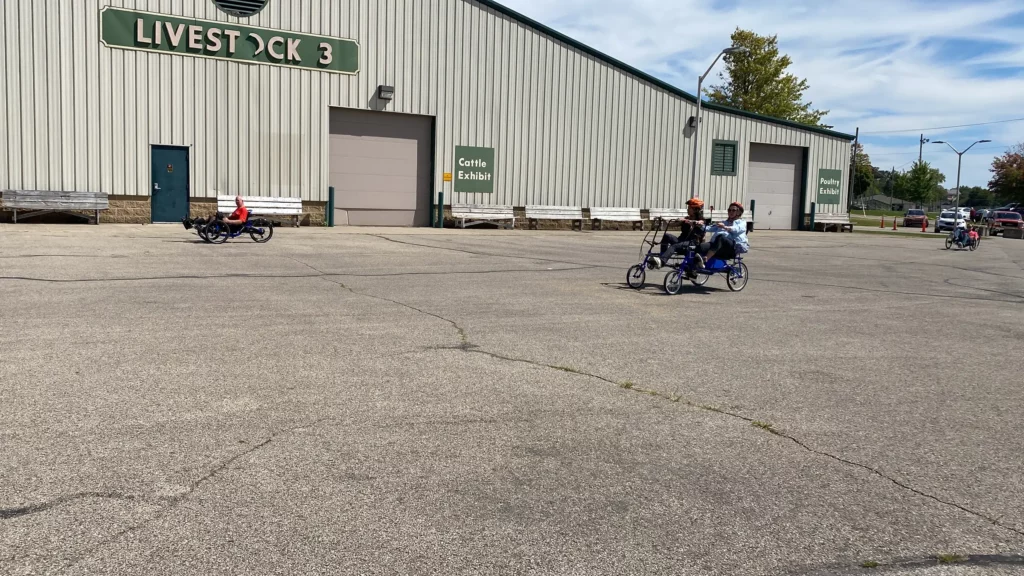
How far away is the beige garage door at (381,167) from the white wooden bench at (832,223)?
20.4m

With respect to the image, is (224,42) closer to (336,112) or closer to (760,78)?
(336,112)

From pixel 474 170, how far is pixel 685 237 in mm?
17869

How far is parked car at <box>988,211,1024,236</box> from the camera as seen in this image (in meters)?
50.2

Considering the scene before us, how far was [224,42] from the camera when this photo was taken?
25.8 m

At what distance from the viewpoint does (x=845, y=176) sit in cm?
4091

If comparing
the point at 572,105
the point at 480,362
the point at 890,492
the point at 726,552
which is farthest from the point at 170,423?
the point at 572,105

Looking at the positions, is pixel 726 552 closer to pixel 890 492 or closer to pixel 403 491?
pixel 890 492

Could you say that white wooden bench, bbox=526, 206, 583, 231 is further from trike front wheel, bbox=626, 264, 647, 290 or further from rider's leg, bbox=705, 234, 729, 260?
rider's leg, bbox=705, 234, 729, 260

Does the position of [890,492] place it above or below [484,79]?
below

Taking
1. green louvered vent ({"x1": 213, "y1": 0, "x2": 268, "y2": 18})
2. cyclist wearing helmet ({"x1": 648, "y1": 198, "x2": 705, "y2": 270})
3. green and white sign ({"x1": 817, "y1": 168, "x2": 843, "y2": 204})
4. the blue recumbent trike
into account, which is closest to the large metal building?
green louvered vent ({"x1": 213, "y1": 0, "x2": 268, "y2": 18})

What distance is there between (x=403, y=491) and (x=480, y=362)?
315 centimetres

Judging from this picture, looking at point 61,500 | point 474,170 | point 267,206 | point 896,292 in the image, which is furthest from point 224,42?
point 61,500

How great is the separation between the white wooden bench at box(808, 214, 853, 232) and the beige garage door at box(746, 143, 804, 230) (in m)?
1.02

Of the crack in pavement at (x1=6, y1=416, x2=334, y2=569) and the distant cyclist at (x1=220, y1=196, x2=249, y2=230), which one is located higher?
the distant cyclist at (x1=220, y1=196, x2=249, y2=230)
